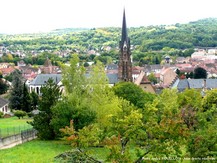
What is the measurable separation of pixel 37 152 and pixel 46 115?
6.58 metres

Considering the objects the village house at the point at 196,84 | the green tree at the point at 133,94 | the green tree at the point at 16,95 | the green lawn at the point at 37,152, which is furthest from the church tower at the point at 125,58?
the green lawn at the point at 37,152

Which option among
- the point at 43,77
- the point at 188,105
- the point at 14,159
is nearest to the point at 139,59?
the point at 43,77

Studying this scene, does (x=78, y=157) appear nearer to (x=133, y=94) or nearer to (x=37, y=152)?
(x=37, y=152)

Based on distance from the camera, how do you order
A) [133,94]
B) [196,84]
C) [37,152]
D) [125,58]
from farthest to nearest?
[196,84]
[125,58]
[133,94]
[37,152]

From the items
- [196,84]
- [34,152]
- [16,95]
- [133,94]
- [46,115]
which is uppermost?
[133,94]

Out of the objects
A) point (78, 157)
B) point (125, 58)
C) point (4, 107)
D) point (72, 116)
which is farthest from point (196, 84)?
point (78, 157)

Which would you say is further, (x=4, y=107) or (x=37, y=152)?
(x=4, y=107)

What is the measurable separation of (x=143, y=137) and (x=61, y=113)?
49.8 feet

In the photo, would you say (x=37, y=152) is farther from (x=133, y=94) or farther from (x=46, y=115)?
(x=133, y=94)

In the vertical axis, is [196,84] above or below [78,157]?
below

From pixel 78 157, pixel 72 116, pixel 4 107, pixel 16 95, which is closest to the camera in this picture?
pixel 78 157

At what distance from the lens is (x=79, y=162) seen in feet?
58.0

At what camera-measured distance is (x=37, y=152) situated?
29.1m

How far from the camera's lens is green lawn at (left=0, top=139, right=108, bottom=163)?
86.5 feet
